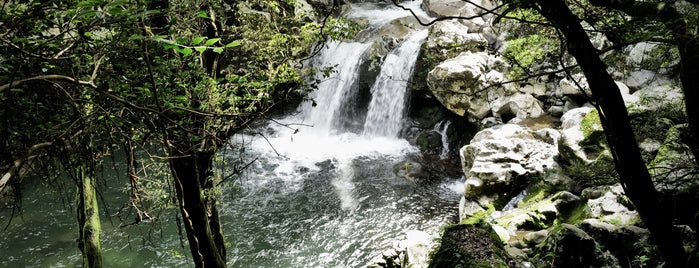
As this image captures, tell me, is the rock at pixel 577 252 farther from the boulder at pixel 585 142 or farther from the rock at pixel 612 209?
the boulder at pixel 585 142

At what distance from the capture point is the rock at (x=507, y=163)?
943 cm

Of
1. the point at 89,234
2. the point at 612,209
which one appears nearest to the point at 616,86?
the point at 612,209

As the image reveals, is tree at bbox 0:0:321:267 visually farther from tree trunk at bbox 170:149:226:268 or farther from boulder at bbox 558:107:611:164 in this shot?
boulder at bbox 558:107:611:164

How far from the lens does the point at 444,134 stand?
601 inches

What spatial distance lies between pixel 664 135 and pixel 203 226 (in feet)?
20.5

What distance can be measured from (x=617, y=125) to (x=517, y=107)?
10.3 metres

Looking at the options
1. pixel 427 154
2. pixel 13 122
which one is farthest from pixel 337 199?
pixel 13 122

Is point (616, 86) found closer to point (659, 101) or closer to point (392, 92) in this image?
point (659, 101)

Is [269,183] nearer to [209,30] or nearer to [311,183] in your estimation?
[311,183]

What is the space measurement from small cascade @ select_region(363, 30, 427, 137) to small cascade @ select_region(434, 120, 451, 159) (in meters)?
1.59

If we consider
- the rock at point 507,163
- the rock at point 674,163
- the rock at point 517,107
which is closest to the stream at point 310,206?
the rock at point 507,163

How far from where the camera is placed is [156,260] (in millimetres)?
9211

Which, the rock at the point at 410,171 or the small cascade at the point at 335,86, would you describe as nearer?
the rock at the point at 410,171

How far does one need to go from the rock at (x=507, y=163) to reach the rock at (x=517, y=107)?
2.02 m
